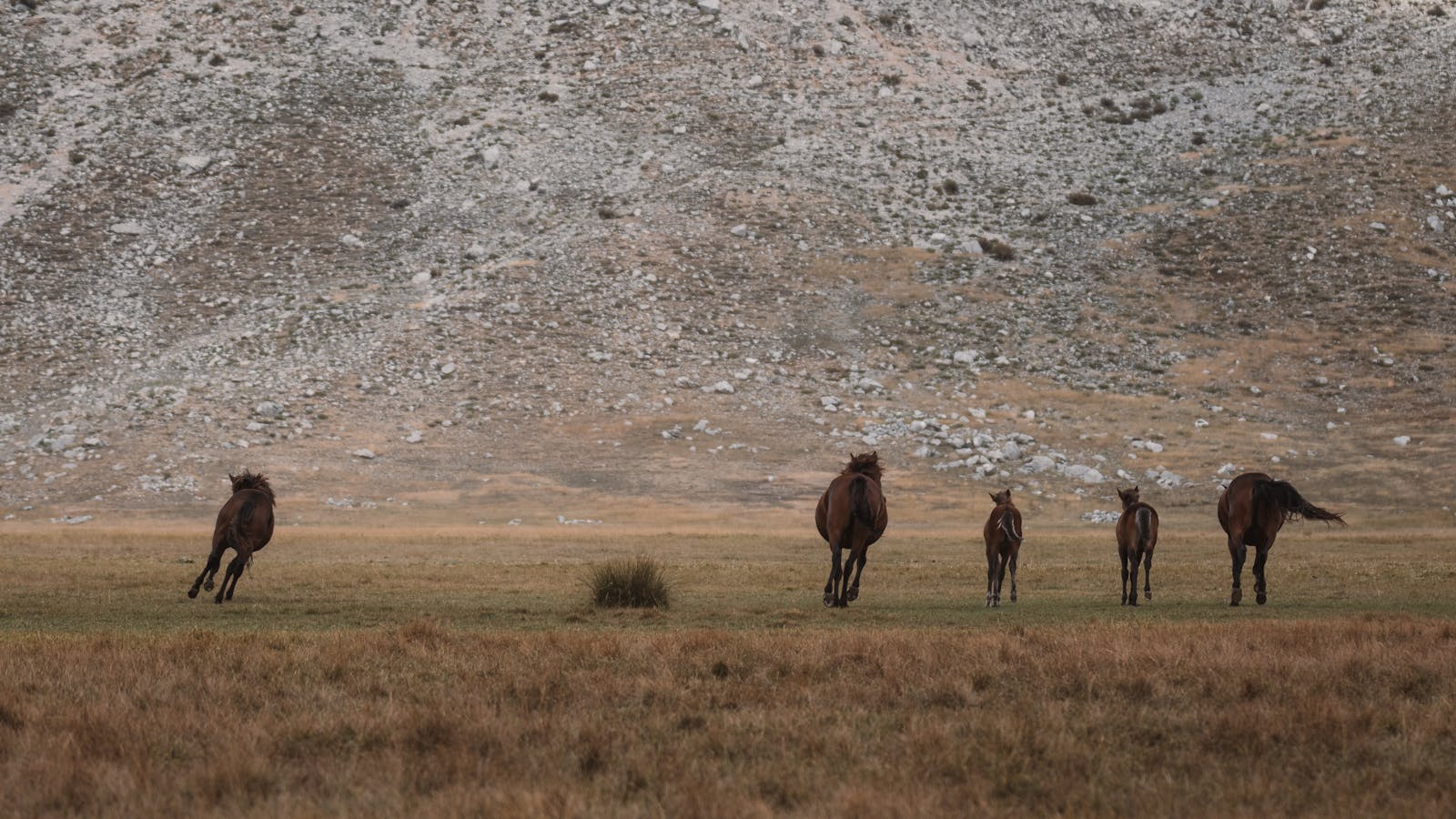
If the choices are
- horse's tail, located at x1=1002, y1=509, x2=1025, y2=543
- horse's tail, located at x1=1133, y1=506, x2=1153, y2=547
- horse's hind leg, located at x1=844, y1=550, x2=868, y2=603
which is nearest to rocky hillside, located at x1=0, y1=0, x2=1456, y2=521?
horse's tail, located at x1=1002, y1=509, x2=1025, y2=543

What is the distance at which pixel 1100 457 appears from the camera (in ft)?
200

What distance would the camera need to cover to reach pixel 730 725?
32.0ft

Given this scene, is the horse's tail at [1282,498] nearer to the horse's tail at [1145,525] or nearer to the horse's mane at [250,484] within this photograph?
the horse's tail at [1145,525]

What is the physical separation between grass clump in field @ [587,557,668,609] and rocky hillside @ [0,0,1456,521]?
35225mm

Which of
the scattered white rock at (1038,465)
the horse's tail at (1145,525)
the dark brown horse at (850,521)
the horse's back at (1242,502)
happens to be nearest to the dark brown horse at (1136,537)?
the horse's tail at (1145,525)

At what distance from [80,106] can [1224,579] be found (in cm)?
7538

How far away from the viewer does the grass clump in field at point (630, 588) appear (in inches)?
843

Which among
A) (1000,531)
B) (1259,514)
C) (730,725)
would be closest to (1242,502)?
(1259,514)

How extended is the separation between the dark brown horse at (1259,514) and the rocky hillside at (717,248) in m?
35.5

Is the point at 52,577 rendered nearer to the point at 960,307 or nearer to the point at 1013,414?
the point at 1013,414

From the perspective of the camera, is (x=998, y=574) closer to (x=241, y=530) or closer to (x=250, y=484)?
(x=241, y=530)

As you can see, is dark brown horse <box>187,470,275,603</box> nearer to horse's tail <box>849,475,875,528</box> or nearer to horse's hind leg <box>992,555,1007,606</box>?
horse's tail <box>849,475,875,528</box>

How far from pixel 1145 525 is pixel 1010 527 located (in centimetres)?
226

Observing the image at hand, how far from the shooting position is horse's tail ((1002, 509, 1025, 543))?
2286 centimetres
